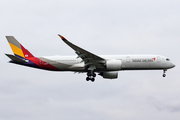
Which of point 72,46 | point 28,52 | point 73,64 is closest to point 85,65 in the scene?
point 73,64

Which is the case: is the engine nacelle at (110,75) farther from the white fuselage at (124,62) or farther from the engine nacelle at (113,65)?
the engine nacelle at (113,65)

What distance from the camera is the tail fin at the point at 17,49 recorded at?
42250 mm

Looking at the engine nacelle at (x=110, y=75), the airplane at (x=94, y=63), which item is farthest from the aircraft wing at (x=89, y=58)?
the engine nacelle at (x=110, y=75)

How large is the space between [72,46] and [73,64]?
16.4ft

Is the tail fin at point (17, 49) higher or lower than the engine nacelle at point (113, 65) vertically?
higher

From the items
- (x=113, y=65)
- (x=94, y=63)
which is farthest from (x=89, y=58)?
(x=113, y=65)

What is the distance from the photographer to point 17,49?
4256 cm

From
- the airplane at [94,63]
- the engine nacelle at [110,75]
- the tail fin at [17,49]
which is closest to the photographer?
the airplane at [94,63]

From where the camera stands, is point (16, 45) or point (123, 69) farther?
point (16, 45)

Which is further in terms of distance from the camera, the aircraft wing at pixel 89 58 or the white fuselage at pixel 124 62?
the white fuselage at pixel 124 62

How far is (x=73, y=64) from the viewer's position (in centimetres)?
4022

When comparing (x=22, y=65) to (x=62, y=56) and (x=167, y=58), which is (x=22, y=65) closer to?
(x=62, y=56)

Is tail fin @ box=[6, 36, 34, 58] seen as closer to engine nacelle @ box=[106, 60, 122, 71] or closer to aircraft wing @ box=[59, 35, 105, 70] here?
aircraft wing @ box=[59, 35, 105, 70]

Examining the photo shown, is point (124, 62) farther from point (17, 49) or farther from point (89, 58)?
point (17, 49)
